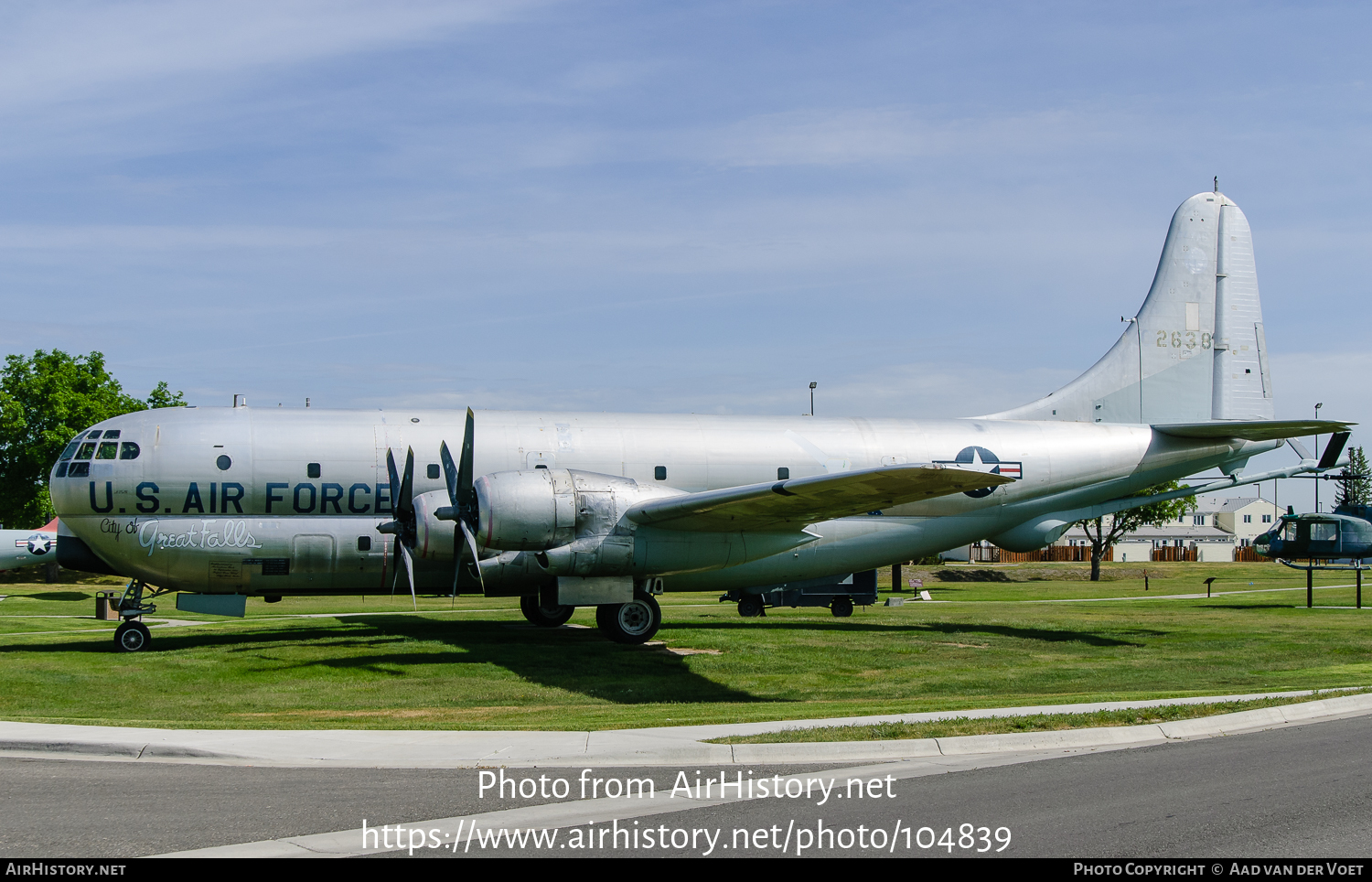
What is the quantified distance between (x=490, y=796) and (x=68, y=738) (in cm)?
611

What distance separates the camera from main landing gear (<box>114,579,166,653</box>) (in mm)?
23516

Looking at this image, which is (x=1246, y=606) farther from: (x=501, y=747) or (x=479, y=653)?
(x=501, y=747)

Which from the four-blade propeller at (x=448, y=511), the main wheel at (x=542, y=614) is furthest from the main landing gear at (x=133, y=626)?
the main wheel at (x=542, y=614)

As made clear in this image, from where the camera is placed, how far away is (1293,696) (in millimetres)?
16984

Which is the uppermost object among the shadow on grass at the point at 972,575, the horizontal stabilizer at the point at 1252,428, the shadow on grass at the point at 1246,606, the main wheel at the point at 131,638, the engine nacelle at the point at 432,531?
the horizontal stabilizer at the point at 1252,428

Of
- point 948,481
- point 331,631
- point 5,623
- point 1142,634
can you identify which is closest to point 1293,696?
point 948,481

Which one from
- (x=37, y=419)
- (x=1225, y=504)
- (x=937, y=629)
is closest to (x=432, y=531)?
(x=937, y=629)

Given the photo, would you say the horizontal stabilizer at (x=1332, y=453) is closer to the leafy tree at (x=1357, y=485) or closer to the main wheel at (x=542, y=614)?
the main wheel at (x=542, y=614)

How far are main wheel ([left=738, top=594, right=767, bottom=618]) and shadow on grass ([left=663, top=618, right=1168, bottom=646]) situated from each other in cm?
156

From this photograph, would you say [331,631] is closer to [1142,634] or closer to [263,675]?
[263,675]

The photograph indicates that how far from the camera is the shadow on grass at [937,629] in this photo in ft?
91.1

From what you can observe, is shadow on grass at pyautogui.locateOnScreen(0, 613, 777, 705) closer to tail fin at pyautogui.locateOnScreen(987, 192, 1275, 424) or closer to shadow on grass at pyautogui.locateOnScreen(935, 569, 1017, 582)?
tail fin at pyautogui.locateOnScreen(987, 192, 1275, 424)

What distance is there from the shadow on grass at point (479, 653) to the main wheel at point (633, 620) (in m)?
0.29

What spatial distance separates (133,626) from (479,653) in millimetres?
7316
